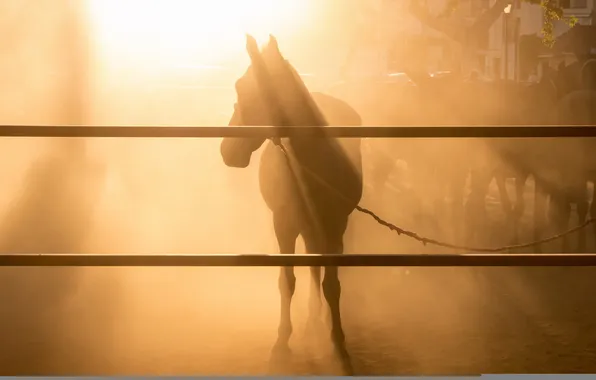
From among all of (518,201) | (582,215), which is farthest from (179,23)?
(582,215)

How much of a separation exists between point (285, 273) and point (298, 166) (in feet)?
2.52

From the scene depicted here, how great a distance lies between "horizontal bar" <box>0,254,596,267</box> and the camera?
2.52 metres

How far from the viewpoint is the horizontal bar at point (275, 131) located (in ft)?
8.26

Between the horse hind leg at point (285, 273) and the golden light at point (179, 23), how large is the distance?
7224 millimetres

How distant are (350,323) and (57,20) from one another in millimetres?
7848

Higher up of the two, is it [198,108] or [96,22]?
[96,22]

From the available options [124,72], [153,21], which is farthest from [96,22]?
[124,72]

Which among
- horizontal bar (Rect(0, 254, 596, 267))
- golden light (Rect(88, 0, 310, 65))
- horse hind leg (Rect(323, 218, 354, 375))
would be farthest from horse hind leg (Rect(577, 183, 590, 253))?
golden light (Rect(88, 0, 310, 65))

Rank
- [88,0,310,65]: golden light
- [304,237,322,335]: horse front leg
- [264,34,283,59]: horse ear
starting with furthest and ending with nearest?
[88,0,310,65]: golden light → [304,237,322,335]: horse front leg → [264,34,283,59]: horse ear

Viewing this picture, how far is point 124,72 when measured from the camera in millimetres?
16422

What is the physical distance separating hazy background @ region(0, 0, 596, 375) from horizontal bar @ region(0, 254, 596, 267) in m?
1.93

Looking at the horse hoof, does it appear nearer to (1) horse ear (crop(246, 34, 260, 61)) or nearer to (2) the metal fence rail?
(1) horse ear (crop(246, 34, 260, 61))

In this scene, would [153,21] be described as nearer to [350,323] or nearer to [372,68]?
[372,68]

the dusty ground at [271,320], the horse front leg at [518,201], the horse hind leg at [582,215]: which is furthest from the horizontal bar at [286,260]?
the horse front leg at [518,201]
